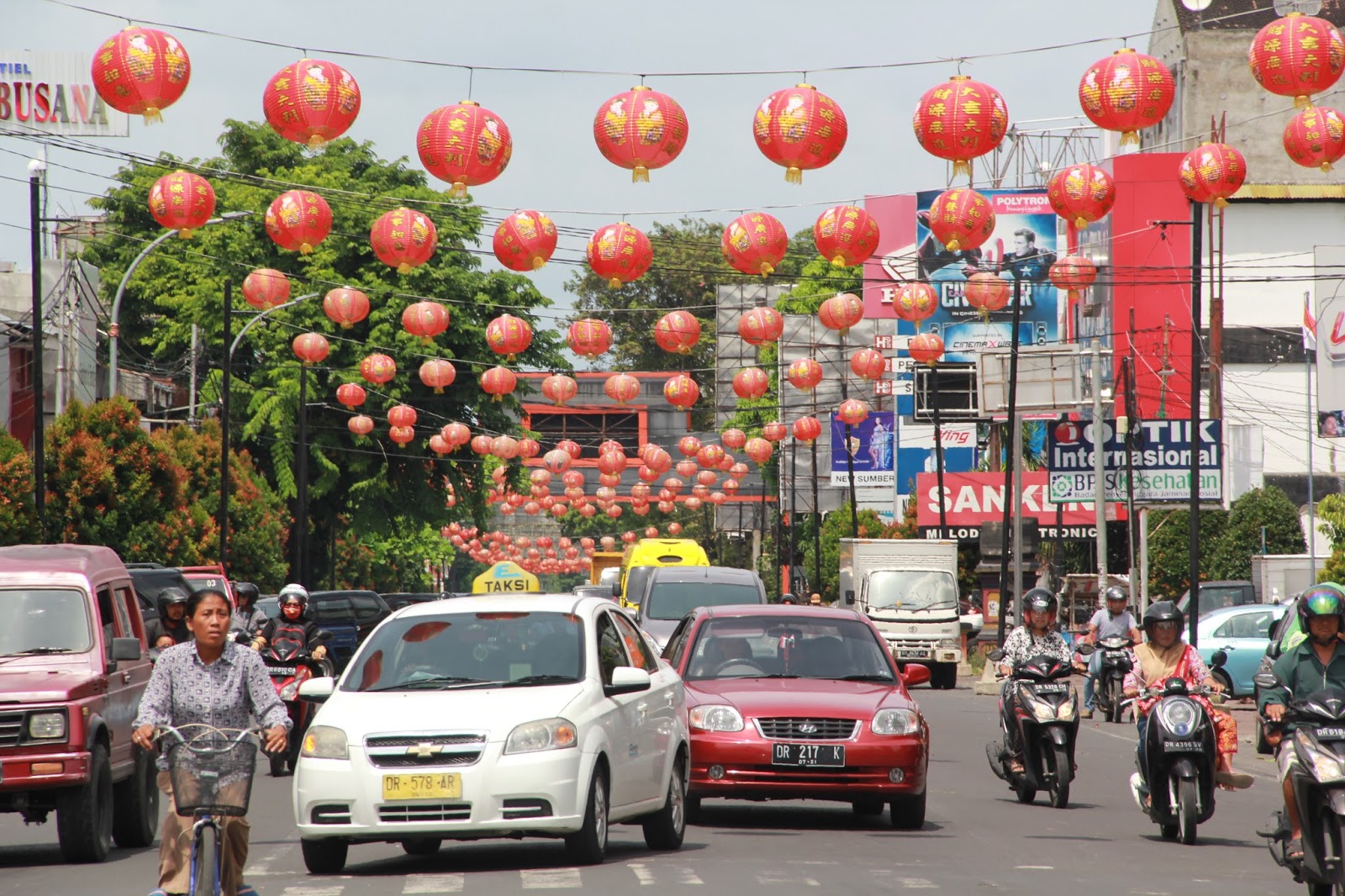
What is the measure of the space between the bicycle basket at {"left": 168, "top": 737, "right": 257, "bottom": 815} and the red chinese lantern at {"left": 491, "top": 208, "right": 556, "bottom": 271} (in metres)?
14.1

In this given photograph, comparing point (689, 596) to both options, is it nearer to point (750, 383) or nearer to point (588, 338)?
point (588, 338)

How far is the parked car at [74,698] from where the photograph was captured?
12.6 m

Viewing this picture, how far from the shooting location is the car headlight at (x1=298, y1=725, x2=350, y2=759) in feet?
35.8

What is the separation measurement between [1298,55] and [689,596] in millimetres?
13000

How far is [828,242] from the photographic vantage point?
22.6 m

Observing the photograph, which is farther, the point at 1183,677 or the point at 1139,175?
the point at 1139,175

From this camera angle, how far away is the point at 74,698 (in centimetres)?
1280

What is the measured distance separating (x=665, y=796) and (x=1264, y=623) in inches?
833

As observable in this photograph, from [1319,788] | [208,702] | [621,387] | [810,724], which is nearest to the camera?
[208,702]

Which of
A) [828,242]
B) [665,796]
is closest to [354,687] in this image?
[665,796]

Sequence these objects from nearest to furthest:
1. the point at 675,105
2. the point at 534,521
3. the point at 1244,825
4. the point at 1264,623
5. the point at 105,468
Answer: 1. the point at 1244,825
2. the point at 675,105
3. the point at 1264,623
4. the point at 105,468
5. the point at 534,521

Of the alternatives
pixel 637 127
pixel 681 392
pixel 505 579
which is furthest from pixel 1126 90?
pixel 505 579

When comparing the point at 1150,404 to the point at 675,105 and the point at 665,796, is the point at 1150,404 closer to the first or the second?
the point at 675,105

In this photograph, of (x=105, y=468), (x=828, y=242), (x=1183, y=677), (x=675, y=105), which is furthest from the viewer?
(x=105, y=468)
